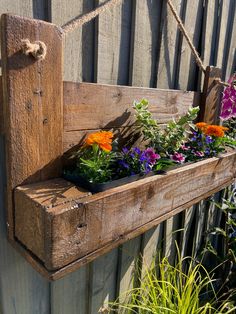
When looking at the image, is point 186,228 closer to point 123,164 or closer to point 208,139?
point 208,139

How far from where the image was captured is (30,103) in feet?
2.28

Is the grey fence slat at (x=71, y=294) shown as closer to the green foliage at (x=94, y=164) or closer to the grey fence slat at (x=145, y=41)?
the green foliage at (x=94, y=164)

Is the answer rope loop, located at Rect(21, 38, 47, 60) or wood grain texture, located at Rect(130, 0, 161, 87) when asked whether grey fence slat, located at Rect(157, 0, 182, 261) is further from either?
rope loop, located at Rect(21, 38, 47, 60)

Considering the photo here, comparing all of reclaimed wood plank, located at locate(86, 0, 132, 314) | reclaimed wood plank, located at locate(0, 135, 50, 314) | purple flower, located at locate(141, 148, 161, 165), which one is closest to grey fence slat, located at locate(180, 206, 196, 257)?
reclaimed wood plank, located at locate(86, 0, 132, 314)

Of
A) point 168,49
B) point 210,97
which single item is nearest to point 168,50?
point 168,49

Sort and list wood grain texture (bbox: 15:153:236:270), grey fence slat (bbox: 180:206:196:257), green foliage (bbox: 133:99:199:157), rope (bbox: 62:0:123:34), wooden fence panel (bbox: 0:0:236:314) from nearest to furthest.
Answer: wood grain texture (bbox: 15:153:236:270)
rope (bbox: 62:0:123:34)
wooden fence panel (bbox: 0:0:236:314)
green foliage (bbox: 133:99:199:157)
grey fence slat (bbox: 180:206:196:257)

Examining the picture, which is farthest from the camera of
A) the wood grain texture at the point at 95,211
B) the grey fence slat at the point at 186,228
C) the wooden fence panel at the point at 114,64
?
the grey fence slat at the point at 186,228

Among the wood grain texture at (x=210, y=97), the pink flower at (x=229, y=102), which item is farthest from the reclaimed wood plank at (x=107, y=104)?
the pink flower at (x=229, y=102)

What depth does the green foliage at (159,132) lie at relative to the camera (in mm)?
948

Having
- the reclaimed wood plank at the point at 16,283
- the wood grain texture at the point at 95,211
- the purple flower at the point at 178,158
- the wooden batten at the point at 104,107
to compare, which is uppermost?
the wooden batten at the point at 104,107

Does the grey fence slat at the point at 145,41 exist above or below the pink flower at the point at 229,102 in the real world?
above

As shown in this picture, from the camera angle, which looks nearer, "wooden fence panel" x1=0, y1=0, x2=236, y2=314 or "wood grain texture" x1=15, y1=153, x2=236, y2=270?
"wood grain texture" x1=15, y1=153, x2=236, y2=270

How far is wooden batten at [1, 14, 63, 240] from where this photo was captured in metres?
0.64

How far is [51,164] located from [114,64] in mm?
428
